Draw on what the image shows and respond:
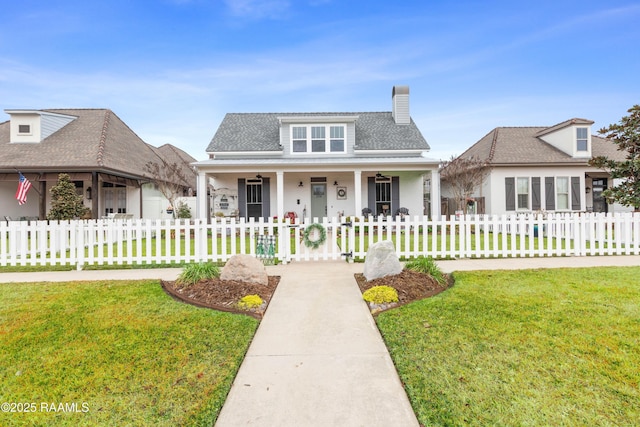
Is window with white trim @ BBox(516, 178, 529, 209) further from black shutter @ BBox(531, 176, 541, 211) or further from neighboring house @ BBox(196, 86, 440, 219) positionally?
neighboring house @ BBox(196, 86, 440, 219)

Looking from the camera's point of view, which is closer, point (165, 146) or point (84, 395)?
point (84, 395)

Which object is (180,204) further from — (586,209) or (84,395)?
(586,209)

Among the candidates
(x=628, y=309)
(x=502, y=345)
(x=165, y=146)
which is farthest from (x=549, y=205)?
(x=165, y=146)

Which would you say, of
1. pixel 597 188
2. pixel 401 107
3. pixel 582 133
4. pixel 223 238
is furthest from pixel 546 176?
pixel 223 238

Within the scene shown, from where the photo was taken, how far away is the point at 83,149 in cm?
1600

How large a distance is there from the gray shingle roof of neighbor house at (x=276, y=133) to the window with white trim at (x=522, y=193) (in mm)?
5572

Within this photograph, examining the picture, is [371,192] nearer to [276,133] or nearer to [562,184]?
[276,133]

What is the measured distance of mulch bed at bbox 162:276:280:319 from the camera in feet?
Result: 14.8

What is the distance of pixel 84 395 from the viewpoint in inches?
97.2

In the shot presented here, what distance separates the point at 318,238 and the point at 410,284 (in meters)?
3.09

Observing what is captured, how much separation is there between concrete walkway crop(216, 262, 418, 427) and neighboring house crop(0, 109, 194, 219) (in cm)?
1474

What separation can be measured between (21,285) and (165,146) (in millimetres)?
22991

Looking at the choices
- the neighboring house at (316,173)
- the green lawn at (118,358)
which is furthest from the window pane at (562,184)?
the green lawn at (118,358)

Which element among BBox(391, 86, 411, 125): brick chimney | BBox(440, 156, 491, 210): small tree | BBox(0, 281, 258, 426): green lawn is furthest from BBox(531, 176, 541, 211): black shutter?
BBox(0, 281, 258, 426): green lawn
